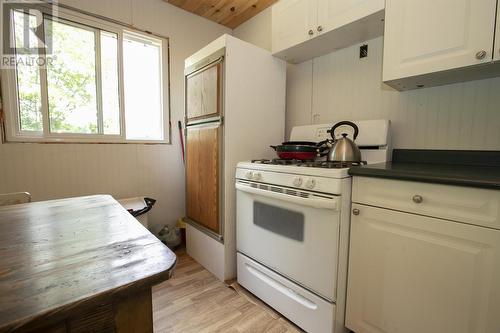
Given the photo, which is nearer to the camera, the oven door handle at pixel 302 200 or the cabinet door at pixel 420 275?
the cabinet door at pixel 420 275

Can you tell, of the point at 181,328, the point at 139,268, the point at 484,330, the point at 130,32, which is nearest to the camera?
the point at 139,268

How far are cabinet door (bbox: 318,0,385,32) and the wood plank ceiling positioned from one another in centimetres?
106

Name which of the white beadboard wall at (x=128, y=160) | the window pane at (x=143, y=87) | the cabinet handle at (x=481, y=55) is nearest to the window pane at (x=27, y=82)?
the white beadboard wall at (x=128, y=160)

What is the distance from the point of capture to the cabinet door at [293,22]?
1.61 meters

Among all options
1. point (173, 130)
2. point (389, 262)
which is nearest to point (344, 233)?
point (389, 262)

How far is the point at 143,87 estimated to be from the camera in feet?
7.77

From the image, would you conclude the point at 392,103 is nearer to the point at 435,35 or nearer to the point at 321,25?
the point at 435,35

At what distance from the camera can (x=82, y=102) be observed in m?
2.07

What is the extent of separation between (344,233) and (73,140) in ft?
7.36

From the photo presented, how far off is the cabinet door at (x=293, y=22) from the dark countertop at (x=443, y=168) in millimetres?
1069

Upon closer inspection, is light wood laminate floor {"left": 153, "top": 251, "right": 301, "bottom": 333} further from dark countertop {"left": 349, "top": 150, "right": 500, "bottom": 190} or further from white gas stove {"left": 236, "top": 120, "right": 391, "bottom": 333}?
dark countertop {"left": 349, "top": 150, "right": 500, "bottom": 190}

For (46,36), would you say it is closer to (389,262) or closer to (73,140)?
(73,140)

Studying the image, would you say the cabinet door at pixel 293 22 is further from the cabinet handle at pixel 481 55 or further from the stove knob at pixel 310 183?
the stove knob at pixel 310 183

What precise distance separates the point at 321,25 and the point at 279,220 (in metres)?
1.34
